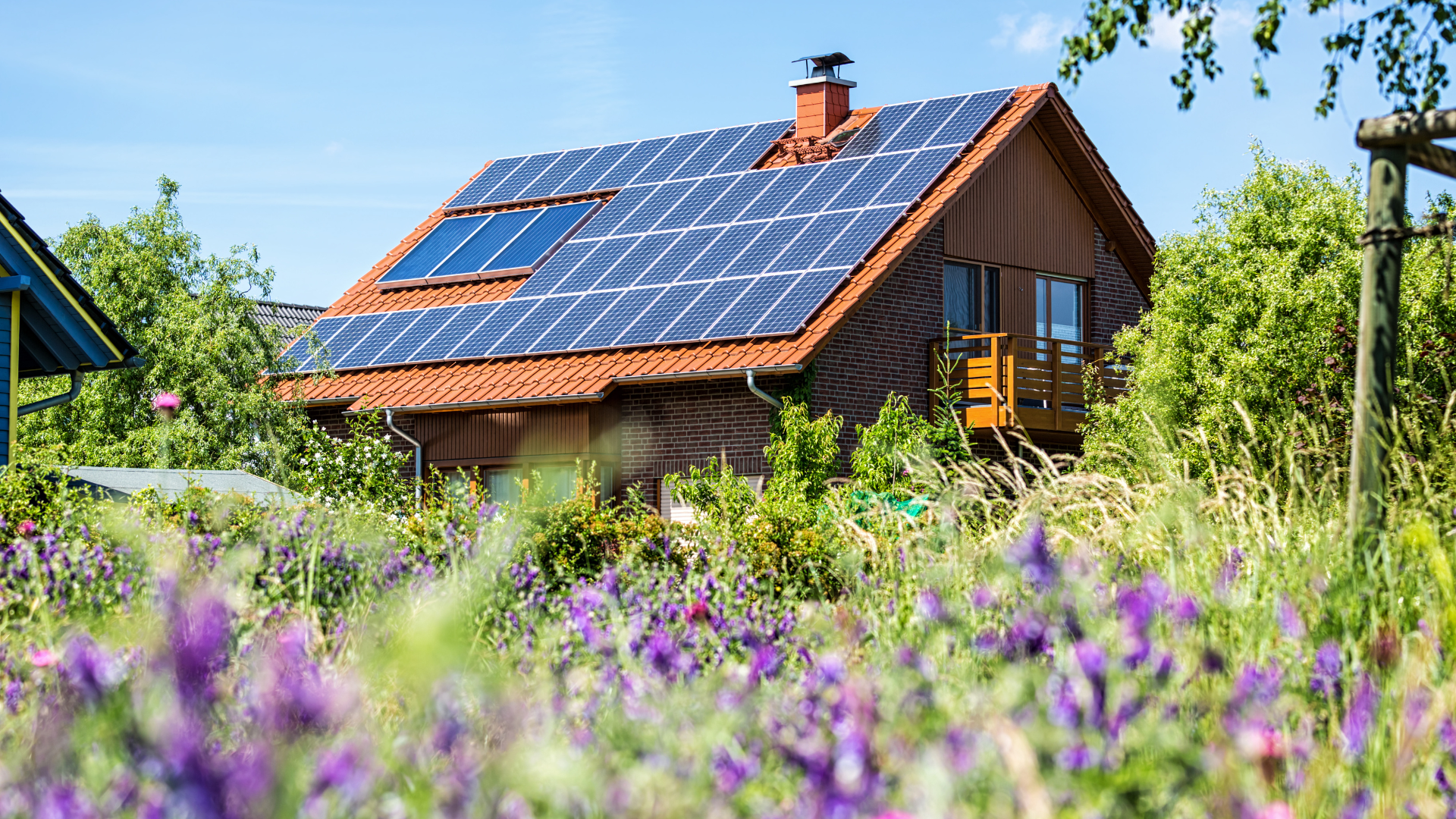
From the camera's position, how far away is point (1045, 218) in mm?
22359

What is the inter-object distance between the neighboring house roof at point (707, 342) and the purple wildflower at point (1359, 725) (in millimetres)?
12600

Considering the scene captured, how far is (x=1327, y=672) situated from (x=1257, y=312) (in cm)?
1429

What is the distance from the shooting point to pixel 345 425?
21.8 m

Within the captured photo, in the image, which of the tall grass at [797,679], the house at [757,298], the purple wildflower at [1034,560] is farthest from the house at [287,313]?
the purple wildflower at [1034,560]

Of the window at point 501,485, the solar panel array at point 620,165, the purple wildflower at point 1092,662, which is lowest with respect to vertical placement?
the window at point 501,485

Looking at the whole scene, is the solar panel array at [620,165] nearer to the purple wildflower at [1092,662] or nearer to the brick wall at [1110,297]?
the brick wall at [1110,297]

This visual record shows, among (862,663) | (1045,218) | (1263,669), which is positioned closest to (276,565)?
(862,663)

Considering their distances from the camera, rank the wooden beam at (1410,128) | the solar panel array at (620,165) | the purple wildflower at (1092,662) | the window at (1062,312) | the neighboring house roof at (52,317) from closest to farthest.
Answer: the purple wildflower at (1092,662)
the wooden beam at (1410,128)
the neighboring house roof at (52,317)
the window at (1062,312)
the solar panel array at (620,165)

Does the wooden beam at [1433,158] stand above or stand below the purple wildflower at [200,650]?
above

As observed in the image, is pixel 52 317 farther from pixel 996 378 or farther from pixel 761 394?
pixel 996 378

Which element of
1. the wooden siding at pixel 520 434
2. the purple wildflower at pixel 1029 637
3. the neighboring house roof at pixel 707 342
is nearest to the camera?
the purple wildflower at pixel 1029 637

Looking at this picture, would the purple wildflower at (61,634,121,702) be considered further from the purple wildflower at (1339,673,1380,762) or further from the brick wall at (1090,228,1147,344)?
the brick wall at (1090,228,1147,344)

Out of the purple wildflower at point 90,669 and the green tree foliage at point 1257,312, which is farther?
the green tree foliage at point 1257,312

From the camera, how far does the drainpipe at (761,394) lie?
17359 millimetres
